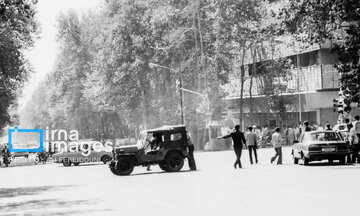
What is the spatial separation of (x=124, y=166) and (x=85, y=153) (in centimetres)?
1698

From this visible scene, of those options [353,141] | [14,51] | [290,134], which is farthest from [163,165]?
[290,134]

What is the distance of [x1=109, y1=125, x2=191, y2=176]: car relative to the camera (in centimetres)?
3269

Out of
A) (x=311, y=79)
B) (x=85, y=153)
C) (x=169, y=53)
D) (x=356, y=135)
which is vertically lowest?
(x=85, y=153)

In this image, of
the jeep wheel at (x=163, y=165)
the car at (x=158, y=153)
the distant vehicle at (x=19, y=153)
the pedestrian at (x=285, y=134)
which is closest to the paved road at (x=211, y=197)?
the car at (x=158, y=153)

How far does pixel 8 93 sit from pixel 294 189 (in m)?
47.3

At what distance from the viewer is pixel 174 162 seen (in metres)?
32.8

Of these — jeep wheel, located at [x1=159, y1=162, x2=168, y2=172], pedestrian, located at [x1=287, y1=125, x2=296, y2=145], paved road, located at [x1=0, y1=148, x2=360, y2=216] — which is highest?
pedestrian, located at [x1=287, y1=125, x2=296, y2=145]

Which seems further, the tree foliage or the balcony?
the tree foliage

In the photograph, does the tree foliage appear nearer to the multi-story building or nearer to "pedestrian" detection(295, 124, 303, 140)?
the multi-story building

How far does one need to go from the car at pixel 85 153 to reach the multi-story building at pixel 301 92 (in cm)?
2035

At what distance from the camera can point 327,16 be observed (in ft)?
107

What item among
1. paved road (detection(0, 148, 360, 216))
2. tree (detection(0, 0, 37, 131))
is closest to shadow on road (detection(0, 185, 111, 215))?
paved road (detection(0, 148, 360, 216))

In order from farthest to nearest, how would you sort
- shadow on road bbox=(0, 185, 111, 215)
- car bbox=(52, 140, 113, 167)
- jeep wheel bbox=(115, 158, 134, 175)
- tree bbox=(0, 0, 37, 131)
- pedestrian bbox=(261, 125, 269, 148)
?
1. pedestrian bbox=(261, 125, 269, 148)
2. tree bbox=(0, 0, 37, 131)
3. car bbox=(52, 140, 113, 167)
4. jeep wheel bbox=(115, 158, 134, 175)
5. shadow on road bbox=(0, 185, 111, 215)

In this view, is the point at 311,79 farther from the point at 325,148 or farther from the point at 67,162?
the point at 325,148
